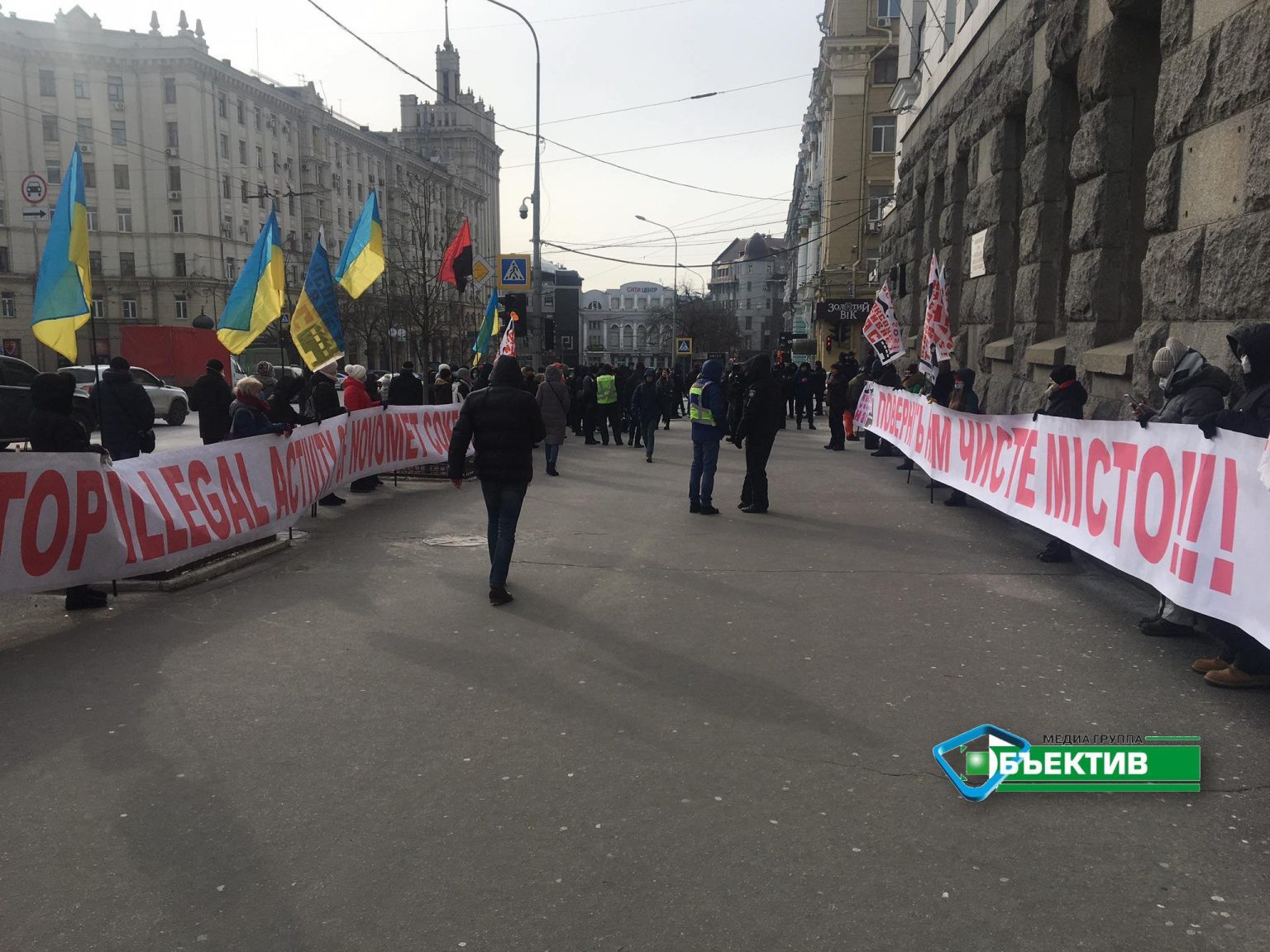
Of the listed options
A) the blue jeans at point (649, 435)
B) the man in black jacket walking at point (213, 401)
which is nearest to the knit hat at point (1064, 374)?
the man in black jacket walking at point (213, 401)

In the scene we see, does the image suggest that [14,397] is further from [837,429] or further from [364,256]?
[837,429]

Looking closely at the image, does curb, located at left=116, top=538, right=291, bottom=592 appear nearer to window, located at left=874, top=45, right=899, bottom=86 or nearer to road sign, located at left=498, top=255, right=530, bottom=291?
road sign, located at left=498, top=255, right=530, bottom=291

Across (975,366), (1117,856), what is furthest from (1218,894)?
(975,366)

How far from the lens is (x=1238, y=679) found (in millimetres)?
5332

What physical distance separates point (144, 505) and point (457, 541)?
3051mm

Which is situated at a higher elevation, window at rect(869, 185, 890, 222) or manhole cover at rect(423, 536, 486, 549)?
window at rect(869, 185, 890, 222)

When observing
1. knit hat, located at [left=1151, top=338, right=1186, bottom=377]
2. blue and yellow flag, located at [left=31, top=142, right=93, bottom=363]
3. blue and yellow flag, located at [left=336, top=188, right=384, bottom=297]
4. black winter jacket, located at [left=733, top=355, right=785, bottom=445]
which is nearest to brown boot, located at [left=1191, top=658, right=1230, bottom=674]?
knit hat, located at [left=1151, top=338, right=1186, bottom=377]

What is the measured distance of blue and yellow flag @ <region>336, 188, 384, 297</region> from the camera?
494 inches

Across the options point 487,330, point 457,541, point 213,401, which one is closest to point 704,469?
point 457,541

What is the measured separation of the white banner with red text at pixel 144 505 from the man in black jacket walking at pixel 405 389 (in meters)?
4.36

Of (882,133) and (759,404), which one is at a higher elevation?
(882,133)

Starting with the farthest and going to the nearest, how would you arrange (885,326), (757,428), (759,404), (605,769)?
(885,326), (757,428), (759,404), (605,769)

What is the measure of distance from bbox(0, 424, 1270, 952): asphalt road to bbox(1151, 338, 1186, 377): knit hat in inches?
64.5

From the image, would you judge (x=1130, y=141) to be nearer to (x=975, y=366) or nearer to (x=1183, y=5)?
(x=1183, y=5)
